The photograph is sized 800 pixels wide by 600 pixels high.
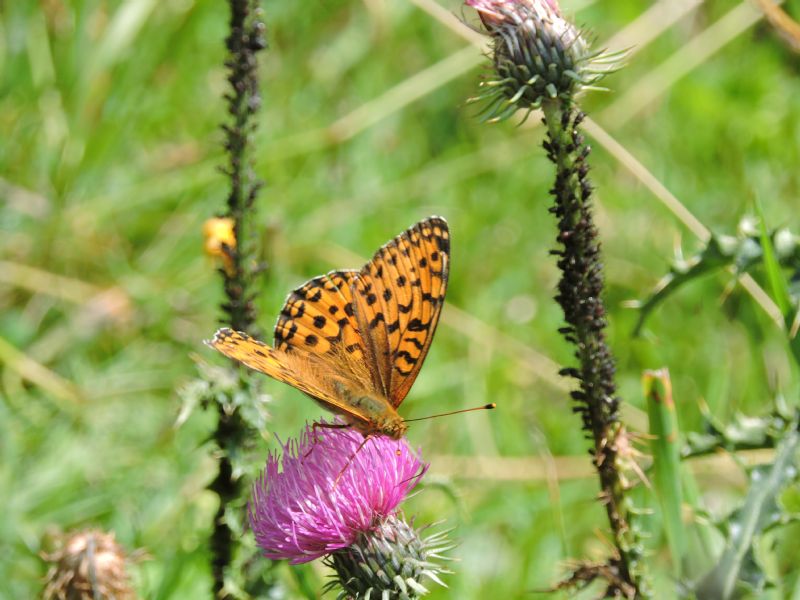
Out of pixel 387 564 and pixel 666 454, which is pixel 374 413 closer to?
pixel 387 564

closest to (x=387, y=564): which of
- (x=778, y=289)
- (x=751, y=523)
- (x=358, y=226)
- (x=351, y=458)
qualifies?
(x=351, y=458)

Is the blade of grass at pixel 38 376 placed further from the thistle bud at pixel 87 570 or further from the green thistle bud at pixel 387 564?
the green thistle bud at pixel 387 564

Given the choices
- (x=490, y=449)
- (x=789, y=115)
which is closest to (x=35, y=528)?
(x=490, y=449)

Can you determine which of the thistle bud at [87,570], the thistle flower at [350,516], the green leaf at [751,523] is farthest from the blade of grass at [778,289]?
the thistle bud at [87,570]

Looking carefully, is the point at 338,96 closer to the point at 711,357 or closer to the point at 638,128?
the point at 638,128

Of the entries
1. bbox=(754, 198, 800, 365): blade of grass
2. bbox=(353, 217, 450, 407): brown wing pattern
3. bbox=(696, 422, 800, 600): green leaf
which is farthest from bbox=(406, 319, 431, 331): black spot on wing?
bbox=(696, 422, 800, 600): green leaf

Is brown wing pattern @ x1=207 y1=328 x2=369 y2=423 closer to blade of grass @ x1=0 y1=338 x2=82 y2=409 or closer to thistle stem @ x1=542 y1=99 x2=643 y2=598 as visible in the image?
thistle stem @ x1=542 y1=99 x2=643 y2=598
